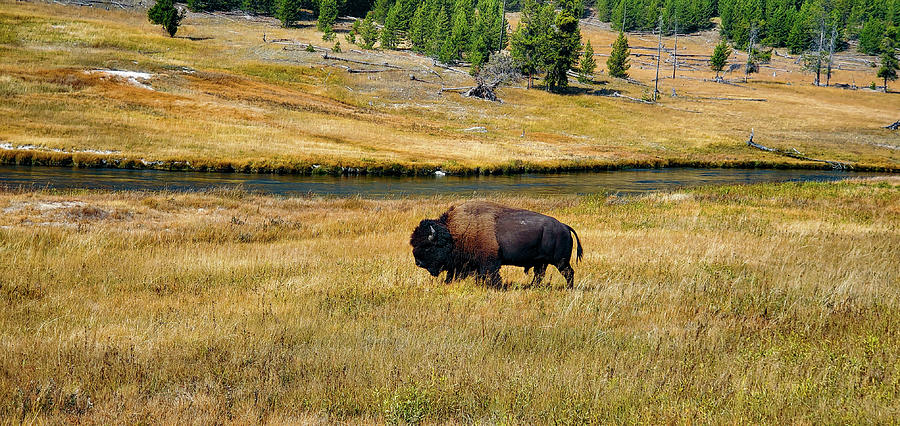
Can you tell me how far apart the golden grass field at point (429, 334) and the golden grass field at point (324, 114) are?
2612cm

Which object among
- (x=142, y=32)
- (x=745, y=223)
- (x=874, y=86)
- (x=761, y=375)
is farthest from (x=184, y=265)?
(x=874, y=86)

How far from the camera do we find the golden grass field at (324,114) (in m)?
37.5

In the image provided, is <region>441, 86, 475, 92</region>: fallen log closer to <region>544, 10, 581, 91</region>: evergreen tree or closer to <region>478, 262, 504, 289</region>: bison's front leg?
<region>544, 10, 581, 91</region>: evergreen tree

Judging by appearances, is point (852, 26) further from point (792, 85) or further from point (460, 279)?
point (460, 279)

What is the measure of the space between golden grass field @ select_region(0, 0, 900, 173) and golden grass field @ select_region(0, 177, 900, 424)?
26117mm

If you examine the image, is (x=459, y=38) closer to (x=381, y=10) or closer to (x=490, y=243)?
(x=381, y=10)

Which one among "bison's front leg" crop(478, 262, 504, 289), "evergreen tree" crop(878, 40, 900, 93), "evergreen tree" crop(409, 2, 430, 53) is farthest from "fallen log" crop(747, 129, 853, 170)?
"evergreen tree" crop(878, 40, 900, 93)

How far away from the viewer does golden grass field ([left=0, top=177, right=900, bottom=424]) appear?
4609mm

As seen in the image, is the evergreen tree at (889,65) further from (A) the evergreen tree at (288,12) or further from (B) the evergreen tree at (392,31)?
(A) the evergreen tree at (288,12)

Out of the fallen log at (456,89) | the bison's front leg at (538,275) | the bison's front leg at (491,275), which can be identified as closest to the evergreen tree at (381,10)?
the fallen log at (456,89)

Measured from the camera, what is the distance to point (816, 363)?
18.3 ft

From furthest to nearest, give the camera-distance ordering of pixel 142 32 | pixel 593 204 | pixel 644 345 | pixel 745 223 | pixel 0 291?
pixel 142 32
pixel 593 204
pixel 745 223
pixel 0 291
pixel 644 345

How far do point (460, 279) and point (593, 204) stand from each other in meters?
15.5

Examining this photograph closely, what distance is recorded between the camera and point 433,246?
8.90 metres
